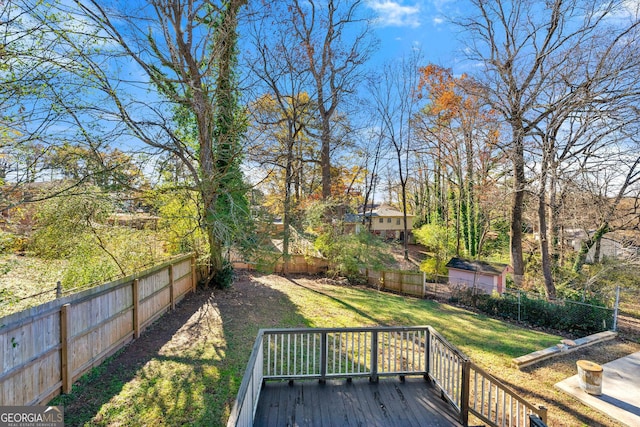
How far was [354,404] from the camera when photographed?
366 centimetres

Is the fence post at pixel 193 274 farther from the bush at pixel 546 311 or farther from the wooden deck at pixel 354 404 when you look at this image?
the bush at pixel 546 311

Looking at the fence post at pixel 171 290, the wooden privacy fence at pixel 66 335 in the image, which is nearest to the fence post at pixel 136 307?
the wooden privacy fence at pixel 66 335

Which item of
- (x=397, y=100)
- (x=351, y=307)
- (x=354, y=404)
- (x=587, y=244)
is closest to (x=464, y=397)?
(x=354, y=404)

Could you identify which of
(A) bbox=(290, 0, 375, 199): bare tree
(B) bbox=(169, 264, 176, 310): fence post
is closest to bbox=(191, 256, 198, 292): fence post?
(B) bbox=(169, 264, 176, 310): fence post

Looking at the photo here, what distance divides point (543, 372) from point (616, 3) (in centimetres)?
1061

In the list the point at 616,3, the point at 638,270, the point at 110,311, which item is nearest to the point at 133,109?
the point at 110,311

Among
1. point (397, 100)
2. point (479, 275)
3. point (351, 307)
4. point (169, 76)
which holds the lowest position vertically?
point (351, 307)

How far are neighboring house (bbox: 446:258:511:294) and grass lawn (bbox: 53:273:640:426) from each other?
2863 millimetres

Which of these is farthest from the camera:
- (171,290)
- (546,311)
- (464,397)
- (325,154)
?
(325,154)

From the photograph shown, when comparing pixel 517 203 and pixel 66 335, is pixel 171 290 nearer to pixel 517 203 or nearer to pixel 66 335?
pixel 66 335

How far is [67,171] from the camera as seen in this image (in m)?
4.76

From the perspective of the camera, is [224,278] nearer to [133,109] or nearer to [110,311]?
[110,311]

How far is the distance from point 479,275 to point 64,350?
1373cm

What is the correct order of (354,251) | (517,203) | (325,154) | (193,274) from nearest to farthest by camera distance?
(193,274) < (517,203) < (354,251) < (325,154)
